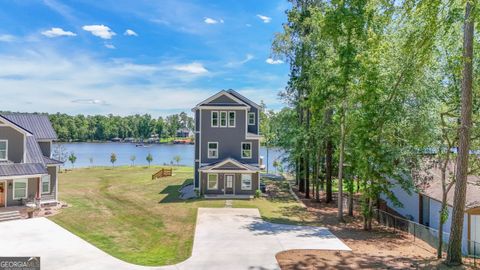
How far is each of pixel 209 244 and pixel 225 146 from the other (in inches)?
548

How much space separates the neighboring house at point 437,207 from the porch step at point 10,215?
70.5ft

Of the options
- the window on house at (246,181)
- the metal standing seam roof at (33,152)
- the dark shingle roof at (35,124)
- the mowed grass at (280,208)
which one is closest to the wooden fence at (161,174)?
the mowed grass at (280,208)

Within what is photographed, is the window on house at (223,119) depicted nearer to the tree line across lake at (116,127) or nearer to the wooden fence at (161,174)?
the wooden fence at (161,174)

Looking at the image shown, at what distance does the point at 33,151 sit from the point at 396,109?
70.5 ft

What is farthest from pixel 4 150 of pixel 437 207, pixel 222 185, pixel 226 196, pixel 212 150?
pixel 437 207

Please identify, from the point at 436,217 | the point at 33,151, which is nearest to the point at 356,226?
the point at 436,217

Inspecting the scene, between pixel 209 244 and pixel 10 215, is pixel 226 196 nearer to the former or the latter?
pixel 209 244

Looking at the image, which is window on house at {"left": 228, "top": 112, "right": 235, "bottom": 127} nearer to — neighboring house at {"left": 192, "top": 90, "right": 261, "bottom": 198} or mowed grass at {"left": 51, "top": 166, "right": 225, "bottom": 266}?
neighboring house at {"left": 192, "top": 90, "right": 261, "bottom": 198}

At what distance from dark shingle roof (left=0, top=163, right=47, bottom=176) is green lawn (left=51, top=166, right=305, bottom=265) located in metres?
2.97

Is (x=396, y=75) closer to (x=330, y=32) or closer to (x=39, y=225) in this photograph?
(x=330, y=32)

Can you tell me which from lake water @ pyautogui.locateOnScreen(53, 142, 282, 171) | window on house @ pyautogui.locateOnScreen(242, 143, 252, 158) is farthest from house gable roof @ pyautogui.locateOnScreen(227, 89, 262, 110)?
lake water @ pyautogui.locateOnScreen(53, 142, 282, 171)

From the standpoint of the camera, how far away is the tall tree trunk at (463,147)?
11562 millimetres

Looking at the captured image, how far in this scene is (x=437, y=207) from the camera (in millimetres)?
19016

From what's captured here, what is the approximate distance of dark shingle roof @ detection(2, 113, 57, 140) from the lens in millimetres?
Answer: 23422
